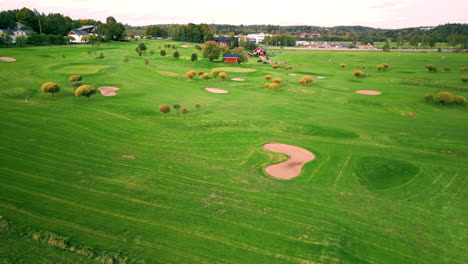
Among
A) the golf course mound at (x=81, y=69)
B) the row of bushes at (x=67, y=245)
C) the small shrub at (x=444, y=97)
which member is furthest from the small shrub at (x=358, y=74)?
the row of bushes at (x=67, y=245)

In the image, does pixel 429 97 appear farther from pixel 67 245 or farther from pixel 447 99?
pixel 67 245

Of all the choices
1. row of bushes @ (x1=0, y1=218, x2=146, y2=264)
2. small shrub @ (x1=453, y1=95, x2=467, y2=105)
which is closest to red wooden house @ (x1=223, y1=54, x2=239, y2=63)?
small shrub @ (x1=453, y1=95, x2=467, y2=105)

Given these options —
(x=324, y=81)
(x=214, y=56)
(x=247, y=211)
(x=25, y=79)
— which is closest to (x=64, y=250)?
(x=247, y=211)

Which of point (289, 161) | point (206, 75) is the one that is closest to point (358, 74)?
point (206, 75)

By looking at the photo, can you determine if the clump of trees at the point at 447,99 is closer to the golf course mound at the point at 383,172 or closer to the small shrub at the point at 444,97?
the small shrub at the point at 444,97

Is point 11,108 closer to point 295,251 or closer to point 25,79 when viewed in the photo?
point 25,79

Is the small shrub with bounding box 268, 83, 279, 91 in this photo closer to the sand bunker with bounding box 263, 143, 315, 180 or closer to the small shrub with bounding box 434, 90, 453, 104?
the small shrub with bounding box 434, 90, 453, 104
